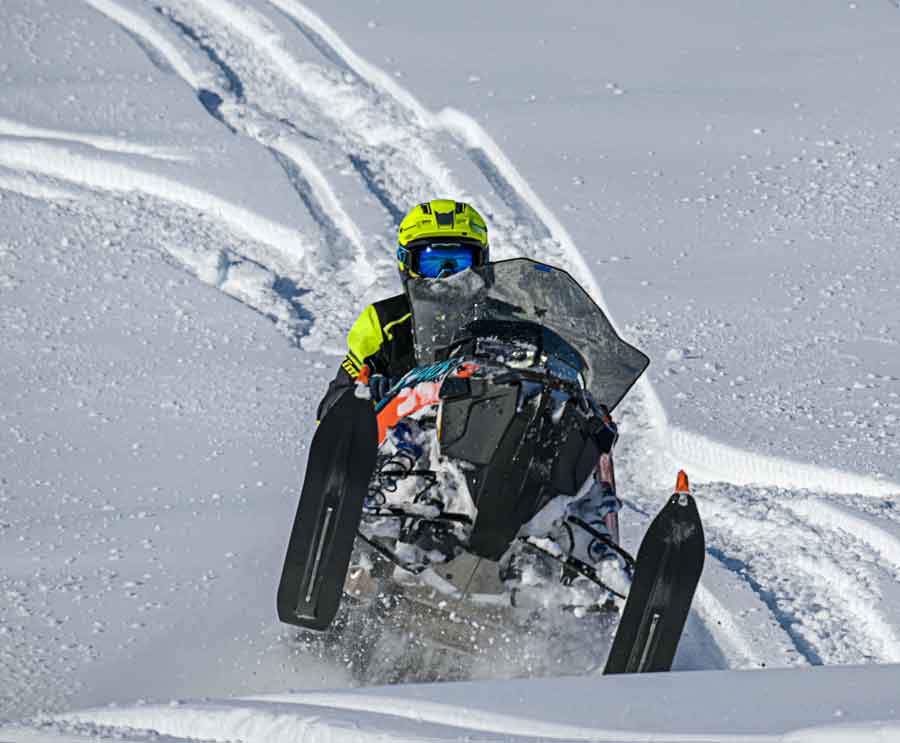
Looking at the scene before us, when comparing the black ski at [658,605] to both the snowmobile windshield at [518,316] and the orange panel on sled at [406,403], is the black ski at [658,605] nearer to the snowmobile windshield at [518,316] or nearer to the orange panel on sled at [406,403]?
the orange panel on sled at [406,403]

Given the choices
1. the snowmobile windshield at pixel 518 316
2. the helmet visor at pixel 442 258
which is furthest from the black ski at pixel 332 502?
the helmet visor at pixel 442 258

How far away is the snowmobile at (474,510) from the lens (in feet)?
11.8

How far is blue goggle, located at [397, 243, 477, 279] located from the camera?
519cm

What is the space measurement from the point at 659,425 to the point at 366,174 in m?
3.32

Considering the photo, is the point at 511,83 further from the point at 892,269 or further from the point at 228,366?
the point at 228,366

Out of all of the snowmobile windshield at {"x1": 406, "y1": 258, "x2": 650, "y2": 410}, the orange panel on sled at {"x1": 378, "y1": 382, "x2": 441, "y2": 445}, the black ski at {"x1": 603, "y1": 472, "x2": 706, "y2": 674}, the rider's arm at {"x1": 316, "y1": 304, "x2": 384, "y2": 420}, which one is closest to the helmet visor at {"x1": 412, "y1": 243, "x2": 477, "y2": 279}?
the rider's arm at {"x1": 316, "y1": 304, "x2": 384, "y2": 420}

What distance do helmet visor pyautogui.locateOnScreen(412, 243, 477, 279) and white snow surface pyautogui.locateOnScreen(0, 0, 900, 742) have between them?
1.04 meters

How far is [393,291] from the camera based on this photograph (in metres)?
7.39

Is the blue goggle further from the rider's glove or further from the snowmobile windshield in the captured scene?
the snowmobile windshield

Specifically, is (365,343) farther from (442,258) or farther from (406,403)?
(406,403)

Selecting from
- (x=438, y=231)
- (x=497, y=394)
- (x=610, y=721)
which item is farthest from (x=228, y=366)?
(x=610, y=721)

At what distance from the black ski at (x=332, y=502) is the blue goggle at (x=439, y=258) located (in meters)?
1.58

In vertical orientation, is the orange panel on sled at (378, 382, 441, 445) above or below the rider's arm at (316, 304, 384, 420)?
below

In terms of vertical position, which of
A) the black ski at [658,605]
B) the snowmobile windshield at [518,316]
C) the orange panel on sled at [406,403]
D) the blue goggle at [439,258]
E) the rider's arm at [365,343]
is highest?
the blue goggle at [439,258]
